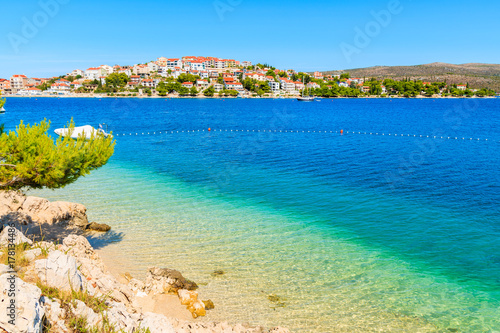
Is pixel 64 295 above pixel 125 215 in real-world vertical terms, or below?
above

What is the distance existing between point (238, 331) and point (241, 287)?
10.3 feet

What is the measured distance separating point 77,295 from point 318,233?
1200cm

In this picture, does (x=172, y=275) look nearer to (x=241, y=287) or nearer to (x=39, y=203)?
(x=241, y=287)

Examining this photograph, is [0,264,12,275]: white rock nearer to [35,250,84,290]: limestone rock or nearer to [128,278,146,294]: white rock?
[35,250,84,290]: limestone rock

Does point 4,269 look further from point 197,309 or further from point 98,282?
point 197,309

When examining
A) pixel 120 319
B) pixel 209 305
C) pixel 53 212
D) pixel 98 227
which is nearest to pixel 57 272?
pixel 120 319

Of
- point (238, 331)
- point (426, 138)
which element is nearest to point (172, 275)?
point (238, 331)

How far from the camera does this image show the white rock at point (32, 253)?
28.9ft

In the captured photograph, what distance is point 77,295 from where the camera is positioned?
7.93 m

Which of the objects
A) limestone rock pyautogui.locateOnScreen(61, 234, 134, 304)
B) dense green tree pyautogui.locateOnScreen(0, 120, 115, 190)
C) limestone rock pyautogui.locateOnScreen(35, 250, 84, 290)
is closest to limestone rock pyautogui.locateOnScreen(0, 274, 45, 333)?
limestone rock pyautogui.locateOnScreen(35, 250, 84, 290)

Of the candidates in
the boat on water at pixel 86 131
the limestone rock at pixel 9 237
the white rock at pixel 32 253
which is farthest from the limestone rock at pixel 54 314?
the boat on water at pixel 86 131

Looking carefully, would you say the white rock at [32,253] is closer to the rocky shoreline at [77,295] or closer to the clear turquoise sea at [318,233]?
the rocky shoreline at [77,295]

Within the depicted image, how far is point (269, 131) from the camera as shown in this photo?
6034 cm

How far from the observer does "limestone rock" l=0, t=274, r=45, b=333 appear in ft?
18.9
